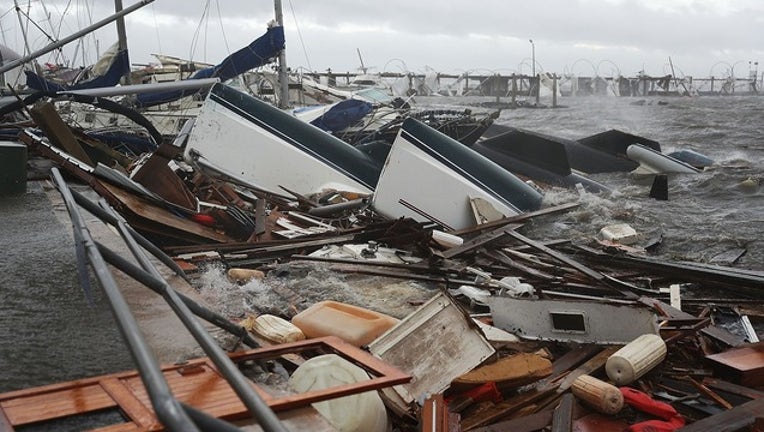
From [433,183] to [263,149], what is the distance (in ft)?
10.1

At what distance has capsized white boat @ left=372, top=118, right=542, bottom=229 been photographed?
32.0 feet

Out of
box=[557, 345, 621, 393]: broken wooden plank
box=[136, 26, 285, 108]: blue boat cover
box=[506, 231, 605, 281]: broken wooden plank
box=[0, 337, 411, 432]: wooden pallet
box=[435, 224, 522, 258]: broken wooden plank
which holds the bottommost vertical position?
box=[557, 345, 621, 393]: broken wooden plank

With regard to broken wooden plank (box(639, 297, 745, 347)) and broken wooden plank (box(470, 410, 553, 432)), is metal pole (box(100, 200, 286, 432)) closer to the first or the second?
broken wooden plank (box(470, 410, 553, 432))

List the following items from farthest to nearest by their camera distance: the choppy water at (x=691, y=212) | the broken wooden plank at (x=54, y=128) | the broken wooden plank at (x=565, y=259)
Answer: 1. the choppy water at (x=691, y=212)
2. the broken wooden plank at (x=54, y=128)
3. the broken wooden plank at (x=565, y=259)

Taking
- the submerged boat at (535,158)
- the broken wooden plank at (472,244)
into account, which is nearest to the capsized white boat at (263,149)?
the broken wooden plank at (472,244)

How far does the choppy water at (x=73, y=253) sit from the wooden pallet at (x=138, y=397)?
0.28m

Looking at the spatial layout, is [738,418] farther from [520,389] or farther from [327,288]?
[327,288]

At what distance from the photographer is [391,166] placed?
9.74 m

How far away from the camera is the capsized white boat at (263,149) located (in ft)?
35.6

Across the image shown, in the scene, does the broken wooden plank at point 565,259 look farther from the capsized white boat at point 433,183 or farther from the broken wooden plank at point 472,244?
the capsized white boat at point 433,183

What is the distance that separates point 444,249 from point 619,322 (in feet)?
10.4

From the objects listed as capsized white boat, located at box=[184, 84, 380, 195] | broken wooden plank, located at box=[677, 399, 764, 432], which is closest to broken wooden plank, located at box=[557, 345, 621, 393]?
broken wooden plank, located at box=[677, 399, 764, 432]

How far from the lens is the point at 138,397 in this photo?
2.87 metres

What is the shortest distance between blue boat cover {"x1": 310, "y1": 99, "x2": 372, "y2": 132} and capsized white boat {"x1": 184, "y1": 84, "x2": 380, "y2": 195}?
440 cm
